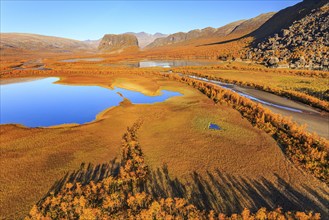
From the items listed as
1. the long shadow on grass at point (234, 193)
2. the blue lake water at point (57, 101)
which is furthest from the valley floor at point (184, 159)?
the blue lake water at point (57, 101)

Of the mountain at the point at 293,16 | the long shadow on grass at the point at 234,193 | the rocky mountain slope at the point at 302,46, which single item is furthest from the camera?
the mountain at the point at 293,16

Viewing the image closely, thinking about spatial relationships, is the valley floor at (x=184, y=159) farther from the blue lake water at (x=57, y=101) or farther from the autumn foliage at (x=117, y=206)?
the blue lake water at (x=57, y=101)

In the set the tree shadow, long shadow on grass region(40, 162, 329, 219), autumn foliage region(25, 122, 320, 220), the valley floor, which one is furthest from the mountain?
autumn foliage region(25, 122, 320, 220)

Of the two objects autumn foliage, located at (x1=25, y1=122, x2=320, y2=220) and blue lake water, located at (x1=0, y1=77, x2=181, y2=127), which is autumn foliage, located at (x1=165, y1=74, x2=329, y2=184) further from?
blue lake water, located at (x1=0, y1=77, x2=181, y2=127)

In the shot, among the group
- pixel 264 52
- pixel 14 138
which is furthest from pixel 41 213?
pixel 264 52

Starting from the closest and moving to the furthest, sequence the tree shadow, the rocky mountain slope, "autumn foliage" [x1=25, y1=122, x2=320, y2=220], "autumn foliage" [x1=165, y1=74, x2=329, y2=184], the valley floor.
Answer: "autumn foliage" [x1=25, y1=122, x2=320, y2=220]
the valley floor
the tree shadow
"autumn foliage" [x1=165, y1=74, x2=329, y2=184]
the rocky mountain slope

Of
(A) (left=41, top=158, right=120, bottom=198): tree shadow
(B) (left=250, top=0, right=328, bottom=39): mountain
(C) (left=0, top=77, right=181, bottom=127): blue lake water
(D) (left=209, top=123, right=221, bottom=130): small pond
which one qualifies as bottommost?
(A) (left=41, top=158, right=120, bottom=198): tree shadow
